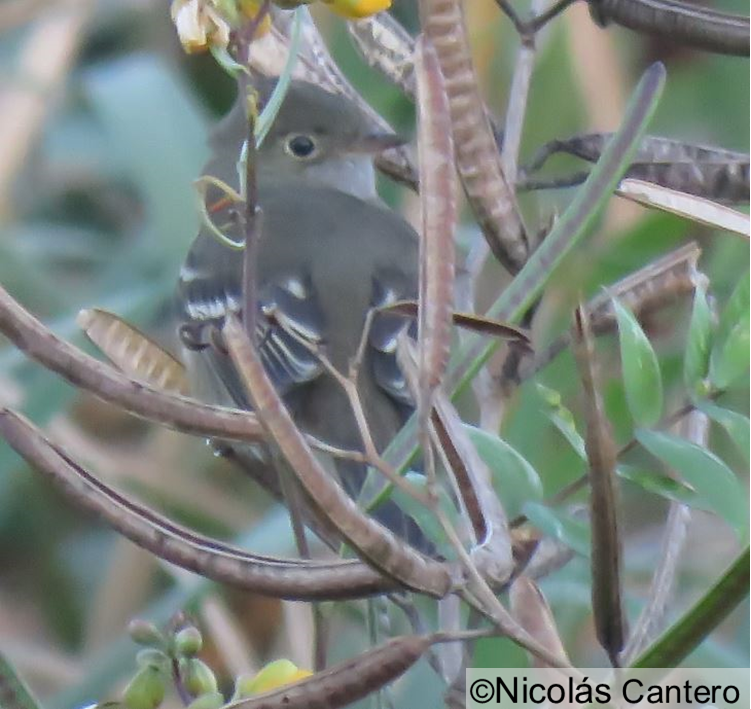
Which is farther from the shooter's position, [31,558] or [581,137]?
[31,558]

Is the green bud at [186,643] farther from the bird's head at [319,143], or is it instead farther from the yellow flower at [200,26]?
the bird's head at [319,143]

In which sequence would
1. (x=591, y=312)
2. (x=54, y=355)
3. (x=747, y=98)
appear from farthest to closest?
(x=747, y=98), (x=591, y=312), (x=54, y=355)

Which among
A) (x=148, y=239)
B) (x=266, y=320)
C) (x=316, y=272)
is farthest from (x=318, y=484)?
(x=148, y=239)

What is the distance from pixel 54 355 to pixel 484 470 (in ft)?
0.74

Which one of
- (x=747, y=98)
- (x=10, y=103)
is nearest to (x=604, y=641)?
(x=747, y=98)

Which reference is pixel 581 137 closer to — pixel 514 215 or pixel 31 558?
pixel 514 215

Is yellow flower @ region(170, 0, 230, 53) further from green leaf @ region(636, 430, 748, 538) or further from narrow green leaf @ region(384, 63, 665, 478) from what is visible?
green leaf @ region(636, 430, 748, 538)

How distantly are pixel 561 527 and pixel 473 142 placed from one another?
0.23 metres

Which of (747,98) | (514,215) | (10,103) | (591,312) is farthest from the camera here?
(10,103)

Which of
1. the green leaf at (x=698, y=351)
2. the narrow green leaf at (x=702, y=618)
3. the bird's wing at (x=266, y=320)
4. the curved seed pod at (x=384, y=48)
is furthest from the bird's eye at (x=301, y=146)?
the narrow green leaf at (x=702, y=618)

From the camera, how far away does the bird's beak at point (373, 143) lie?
2037mm

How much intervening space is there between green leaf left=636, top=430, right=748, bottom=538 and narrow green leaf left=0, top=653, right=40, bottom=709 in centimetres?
35

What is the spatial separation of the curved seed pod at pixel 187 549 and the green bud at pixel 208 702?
7cm

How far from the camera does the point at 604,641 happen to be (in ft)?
2.29
